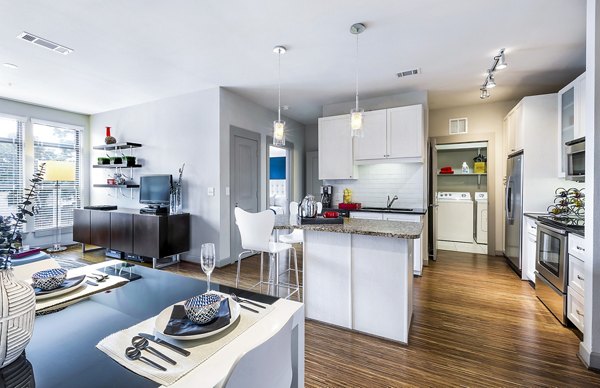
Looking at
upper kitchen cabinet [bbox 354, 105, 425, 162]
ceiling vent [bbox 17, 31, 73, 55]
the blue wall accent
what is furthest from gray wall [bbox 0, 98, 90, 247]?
upper kitchen cabinet [bbox 354, 105, 425, 162]

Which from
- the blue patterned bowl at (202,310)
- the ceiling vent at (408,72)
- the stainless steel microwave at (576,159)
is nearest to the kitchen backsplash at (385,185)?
the ceiling vent at (408,72)

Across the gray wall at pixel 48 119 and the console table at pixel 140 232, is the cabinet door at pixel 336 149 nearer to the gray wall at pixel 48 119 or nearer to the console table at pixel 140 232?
the console table at pixel 140 232

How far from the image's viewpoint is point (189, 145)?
459 centimetres

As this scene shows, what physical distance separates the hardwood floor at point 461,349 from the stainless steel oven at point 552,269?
0.14 m

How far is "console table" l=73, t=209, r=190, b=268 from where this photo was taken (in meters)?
4.20

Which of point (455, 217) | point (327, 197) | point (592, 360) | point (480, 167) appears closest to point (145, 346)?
point (592, 360)

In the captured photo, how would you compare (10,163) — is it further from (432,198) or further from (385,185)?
(432,198)

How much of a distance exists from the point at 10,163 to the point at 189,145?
325 cm

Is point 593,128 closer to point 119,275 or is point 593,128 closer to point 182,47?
point 119,275

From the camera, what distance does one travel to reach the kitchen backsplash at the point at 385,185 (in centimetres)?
451

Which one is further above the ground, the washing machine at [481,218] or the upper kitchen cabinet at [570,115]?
the upper kitchen cabinet at [570,115]

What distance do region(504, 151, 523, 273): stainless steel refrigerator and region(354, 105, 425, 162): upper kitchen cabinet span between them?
1337 mm

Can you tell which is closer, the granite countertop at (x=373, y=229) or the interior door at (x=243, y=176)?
the granite countertop at (x=373, y=229)

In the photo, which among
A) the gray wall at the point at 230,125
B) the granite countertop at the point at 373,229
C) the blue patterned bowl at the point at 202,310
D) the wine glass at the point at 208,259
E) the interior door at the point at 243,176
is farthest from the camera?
the interior door at the point at 243,176
